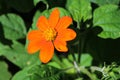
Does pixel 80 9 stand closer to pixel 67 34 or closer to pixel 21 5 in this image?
pixel 67 34

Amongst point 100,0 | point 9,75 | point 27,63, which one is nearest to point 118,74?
point 100,0

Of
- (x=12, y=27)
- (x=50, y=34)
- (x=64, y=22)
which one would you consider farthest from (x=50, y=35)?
(x=12, y=27)

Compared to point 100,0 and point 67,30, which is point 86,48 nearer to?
point 100,0

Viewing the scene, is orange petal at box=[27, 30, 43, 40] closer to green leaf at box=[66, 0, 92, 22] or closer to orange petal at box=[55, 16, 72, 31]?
orange petal at box=[55, 16, 72, 31]

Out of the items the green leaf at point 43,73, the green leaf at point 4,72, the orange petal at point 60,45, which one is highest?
the orange petal at point 60,45

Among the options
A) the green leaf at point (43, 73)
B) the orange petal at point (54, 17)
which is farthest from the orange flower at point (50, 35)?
the green leaf at point (43, 73)

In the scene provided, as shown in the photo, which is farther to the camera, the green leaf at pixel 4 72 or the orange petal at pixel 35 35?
the green leaf at pixel 4 72

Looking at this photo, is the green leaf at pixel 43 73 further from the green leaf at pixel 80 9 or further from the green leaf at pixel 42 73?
the green leaf at pixel 80 9
